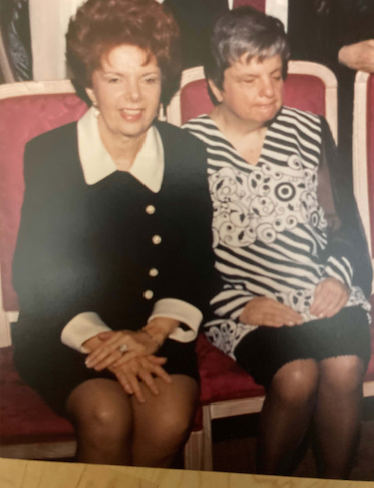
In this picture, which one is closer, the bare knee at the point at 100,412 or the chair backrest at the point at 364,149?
the bare knee at the point at 100,412

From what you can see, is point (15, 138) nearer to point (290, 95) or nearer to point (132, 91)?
point (132, 91)

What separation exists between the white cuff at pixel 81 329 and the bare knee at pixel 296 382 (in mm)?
455

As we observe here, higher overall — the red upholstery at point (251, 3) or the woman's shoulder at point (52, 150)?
the red upholstery at point (251, 3)

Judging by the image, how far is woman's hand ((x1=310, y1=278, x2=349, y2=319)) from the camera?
1137 millimetres

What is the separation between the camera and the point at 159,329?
1.13 meters

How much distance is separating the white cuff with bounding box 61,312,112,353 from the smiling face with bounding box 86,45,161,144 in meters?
0.47

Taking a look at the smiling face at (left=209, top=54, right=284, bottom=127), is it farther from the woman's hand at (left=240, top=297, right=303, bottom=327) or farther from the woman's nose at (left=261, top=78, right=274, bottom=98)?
the woman's hand at (left=240, top=297, right=303, bottom=327)

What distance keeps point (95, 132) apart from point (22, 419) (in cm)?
75

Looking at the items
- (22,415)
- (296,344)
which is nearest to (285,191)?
(296,344)

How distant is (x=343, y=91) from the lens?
46.3 inches

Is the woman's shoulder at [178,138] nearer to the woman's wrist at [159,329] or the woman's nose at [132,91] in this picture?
the woman's nose at [132,91]

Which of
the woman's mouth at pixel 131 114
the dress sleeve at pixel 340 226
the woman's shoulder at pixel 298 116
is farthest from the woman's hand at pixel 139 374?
the woman's shoulder at pixel 298 116

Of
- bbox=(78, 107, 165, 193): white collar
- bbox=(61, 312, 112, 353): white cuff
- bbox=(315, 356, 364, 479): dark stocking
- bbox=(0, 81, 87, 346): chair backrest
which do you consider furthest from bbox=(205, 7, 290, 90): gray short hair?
bbox=(315, 356, 364, 479): dark stocking

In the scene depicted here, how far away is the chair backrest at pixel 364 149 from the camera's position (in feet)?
3.86
